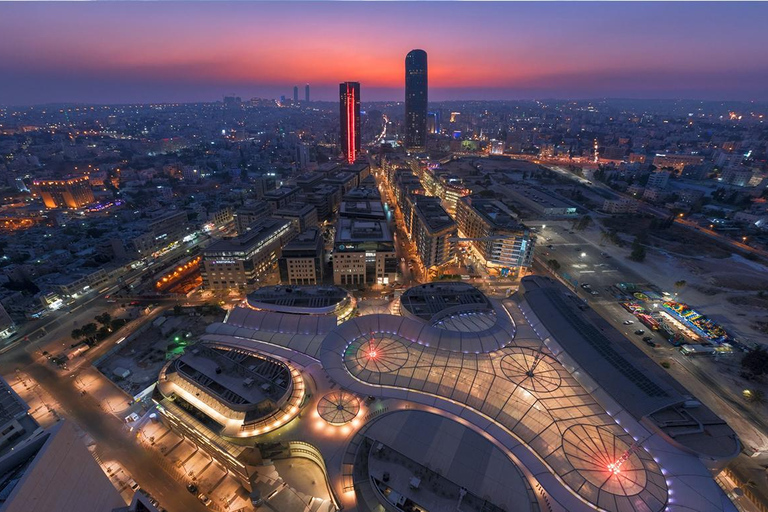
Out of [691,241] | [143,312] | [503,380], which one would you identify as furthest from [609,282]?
[143,312]

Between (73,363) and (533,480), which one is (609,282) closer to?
(533,480)

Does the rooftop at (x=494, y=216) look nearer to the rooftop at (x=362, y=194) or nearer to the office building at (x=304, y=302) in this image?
the rooftop at (x=362, y=194)

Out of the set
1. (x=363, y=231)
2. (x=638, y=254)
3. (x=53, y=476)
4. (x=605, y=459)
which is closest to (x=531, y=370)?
(x=605, y=459)

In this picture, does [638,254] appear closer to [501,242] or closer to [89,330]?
[501,242]

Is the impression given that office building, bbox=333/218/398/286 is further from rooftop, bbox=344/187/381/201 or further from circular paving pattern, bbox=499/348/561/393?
circular paving pattern, bbox=499/348/561/393

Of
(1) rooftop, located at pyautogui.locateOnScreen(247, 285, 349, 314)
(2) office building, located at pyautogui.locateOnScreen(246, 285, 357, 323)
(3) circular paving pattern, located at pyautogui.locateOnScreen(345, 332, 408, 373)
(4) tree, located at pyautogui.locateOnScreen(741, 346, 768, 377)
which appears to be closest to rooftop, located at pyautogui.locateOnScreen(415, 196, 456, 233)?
(2) office building, located at pyautogui.locateOnScreen(246, 285, 357, 323)

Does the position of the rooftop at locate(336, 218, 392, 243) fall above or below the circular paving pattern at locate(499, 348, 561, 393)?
above

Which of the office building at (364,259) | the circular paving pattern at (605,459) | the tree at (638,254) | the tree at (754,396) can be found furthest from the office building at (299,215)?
the tree at (754,396)
